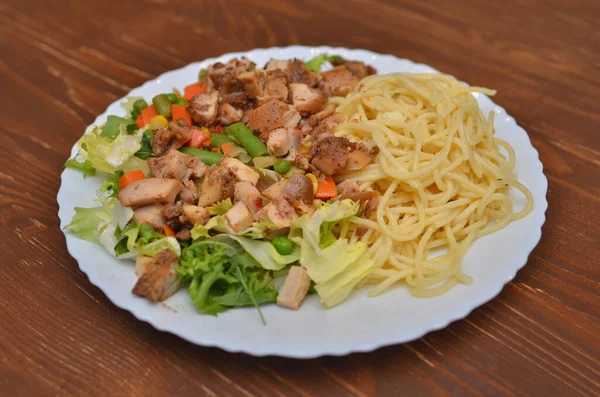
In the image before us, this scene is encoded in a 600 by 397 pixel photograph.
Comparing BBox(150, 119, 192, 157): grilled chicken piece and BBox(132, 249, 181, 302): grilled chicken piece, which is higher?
BBox(150, 119, 192, 157): grilled chicken piece

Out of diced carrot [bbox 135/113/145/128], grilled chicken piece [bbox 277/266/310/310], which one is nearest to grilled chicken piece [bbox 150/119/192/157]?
diced carrot [bbox 135/113/145/128]

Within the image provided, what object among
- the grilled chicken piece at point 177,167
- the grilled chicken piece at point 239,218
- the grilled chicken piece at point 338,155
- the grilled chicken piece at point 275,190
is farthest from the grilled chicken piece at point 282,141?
the grilled chicken piece at point 239,218

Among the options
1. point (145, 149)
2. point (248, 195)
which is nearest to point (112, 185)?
point (145, 149)

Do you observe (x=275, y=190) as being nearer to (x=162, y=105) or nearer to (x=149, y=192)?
(x=149, y=192)

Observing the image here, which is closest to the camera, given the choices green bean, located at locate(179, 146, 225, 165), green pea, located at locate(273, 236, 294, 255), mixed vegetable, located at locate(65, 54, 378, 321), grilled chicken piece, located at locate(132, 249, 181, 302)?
grilled chicken piece, located at locate(132, 249, 181, 302)

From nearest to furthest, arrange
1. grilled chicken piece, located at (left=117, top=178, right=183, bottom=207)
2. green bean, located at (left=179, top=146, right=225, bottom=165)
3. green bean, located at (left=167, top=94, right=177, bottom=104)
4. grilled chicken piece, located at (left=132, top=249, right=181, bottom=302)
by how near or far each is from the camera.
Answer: grilled chicken piece, located at (left=132, top=249, right=181, bottom=302), grilled chicken piece, located at (left=117, top=178, right=183, bottom=207), green bean, located at (left=179, top=146, right=225, bottom=165), green bean, located at (left=167, top=94, right=177, bottom=104)

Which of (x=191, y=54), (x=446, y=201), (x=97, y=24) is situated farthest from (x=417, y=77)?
(x=97, y=24)

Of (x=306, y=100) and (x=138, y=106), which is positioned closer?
(x=306, y=100)

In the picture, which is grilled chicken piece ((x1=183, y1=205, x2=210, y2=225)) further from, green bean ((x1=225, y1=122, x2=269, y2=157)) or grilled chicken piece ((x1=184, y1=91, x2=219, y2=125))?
grilled chicken piece ((x1=184, y1=91, x2=219, y2=125))
